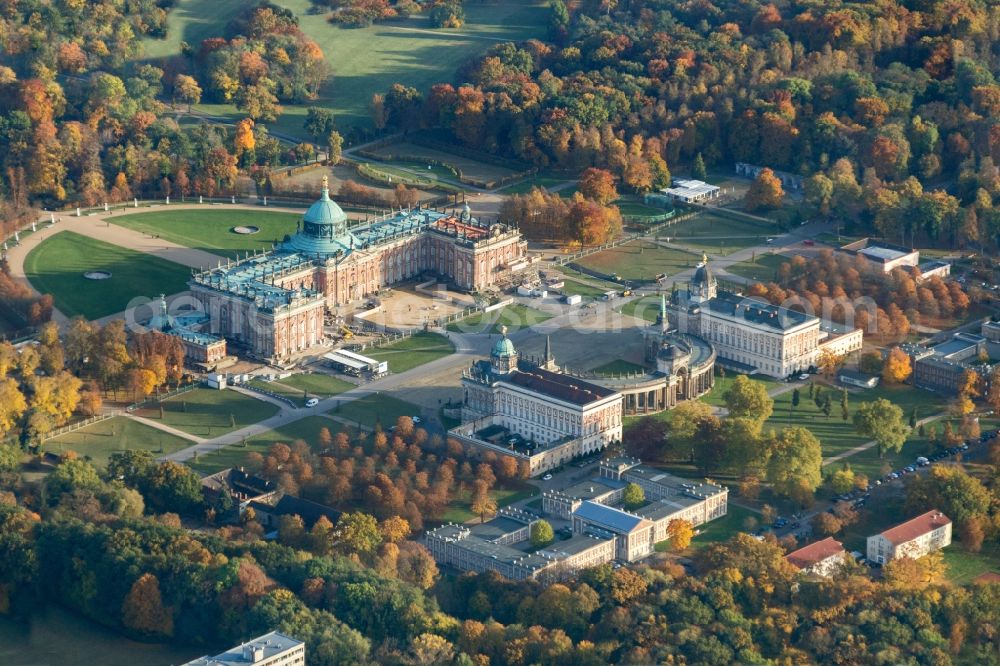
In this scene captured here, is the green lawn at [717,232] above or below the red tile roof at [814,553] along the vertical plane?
above

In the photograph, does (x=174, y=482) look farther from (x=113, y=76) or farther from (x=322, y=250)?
(x=113, y=76)

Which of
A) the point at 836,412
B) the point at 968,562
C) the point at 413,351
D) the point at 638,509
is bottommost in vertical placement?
the point at 968,562

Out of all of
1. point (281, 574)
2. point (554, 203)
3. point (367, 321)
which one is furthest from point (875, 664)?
point (554, 203)

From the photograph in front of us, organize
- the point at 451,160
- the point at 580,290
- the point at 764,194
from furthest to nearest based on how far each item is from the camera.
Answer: the point at 451,160, the point at 764,194, the point at 580,290

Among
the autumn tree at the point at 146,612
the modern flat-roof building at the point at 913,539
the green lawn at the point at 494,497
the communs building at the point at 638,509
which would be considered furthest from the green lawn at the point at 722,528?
the autumn tree at the point at 146,612

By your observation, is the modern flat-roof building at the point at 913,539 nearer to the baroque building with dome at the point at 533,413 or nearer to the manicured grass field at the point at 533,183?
the baroque building with dome at the point at 533,413

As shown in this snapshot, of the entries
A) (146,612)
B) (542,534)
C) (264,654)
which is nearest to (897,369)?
(542,534)

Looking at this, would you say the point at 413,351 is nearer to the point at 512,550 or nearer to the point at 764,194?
the point at 512,550
